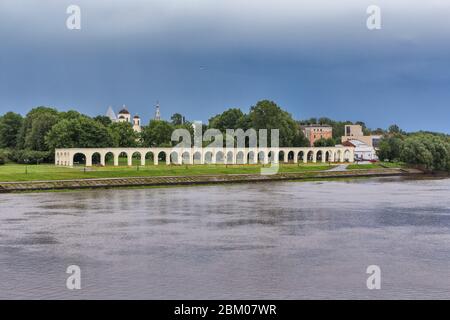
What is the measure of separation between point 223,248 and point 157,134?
93567 millimetres

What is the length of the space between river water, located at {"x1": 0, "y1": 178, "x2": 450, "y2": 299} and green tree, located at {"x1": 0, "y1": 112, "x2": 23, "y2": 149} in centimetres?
7603

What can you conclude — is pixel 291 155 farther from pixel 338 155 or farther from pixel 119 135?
pixel 119 135

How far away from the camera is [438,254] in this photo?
89.7 feet

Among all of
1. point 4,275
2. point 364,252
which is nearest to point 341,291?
point 364,252

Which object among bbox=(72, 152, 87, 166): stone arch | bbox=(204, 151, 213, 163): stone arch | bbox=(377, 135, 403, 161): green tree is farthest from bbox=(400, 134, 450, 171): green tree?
bbox=(72, 152, 87, 166): stone arch

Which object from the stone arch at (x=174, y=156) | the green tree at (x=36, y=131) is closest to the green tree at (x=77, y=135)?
the green tree at (x=36, y=131)

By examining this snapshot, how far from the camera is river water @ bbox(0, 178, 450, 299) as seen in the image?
70.5ft

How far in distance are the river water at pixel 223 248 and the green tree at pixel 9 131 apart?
7603cm

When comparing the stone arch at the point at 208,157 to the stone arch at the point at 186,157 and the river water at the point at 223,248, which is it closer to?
the stone arch at the point at 186,157

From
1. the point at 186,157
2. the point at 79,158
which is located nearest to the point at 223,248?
the point at 79,158

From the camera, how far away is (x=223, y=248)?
28922 mm

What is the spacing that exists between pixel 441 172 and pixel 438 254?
88.6m

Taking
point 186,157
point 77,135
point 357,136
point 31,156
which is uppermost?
point 357,136

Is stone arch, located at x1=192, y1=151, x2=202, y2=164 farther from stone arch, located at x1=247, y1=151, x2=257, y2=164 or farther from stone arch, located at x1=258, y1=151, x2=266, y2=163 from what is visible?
stone arch, located at x1=258, y1=151, x2=266, y2=163
